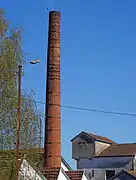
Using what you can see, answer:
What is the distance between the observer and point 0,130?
21.8 meters

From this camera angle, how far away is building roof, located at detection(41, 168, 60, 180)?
113ft

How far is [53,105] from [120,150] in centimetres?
3156

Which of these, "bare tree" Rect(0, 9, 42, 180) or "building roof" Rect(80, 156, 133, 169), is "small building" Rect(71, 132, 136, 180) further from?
"bare tree" Rect(0, 9, 42, 180)

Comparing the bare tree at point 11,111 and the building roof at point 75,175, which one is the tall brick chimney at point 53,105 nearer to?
the building roof at point 75,175

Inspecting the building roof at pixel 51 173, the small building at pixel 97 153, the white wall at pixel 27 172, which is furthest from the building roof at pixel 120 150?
the white wall at pixel 27 172

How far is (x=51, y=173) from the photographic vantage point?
34812mm

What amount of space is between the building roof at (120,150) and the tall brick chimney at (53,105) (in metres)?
28.8

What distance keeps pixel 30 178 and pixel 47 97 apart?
405 inches

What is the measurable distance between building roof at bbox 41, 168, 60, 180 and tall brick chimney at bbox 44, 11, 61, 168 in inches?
36.4

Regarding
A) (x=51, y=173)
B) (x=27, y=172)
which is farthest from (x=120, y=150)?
(x=27, y=172)

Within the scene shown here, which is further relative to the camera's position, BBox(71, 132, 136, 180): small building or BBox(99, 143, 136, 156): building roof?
BBox(99, 143, 136, 156): building roof

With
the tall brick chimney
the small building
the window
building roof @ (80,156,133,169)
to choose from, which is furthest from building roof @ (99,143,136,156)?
the tall brick chimney

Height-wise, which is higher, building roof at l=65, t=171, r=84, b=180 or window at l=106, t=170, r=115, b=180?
window at l=106, t=170, r=115, b=180

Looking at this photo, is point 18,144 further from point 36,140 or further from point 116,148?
point 116,148
